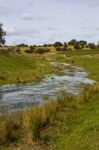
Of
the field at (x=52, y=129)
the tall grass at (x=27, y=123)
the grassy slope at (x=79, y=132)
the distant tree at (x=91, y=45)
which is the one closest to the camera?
the grassy slope at (x=79, y=132)

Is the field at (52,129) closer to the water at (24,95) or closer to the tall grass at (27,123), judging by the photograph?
the tall grass at (27,123)

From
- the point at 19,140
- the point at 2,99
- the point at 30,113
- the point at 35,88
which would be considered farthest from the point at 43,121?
the point at 35,88

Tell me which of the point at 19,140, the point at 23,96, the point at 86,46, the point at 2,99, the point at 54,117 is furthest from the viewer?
the point at 86,46

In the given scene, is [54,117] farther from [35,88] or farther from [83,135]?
Answer: [35,88]

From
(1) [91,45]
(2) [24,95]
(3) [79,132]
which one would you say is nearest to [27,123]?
(3) [79,132]

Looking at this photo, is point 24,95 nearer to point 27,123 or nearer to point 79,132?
point 27,123

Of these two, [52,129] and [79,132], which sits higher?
[79,132]

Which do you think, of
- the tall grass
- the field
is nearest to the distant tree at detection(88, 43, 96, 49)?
the field

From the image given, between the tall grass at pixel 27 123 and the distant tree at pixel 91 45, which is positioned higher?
the tall grass at pixel 27 123

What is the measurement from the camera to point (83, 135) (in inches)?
730

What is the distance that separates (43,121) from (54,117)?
177 cm

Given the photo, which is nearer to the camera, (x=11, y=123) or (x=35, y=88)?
(x=11, y=123)

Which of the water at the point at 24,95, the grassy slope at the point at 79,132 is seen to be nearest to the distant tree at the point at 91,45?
the water at the point at 24,95

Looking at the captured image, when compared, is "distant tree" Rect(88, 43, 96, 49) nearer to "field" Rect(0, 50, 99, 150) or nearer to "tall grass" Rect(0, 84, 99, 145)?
"field" Rect(0, 50, 99, 150)
